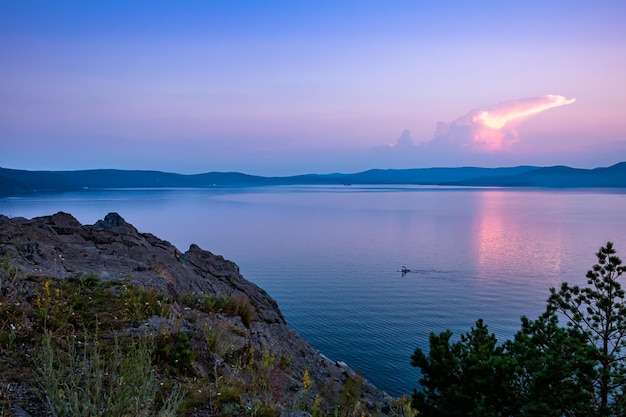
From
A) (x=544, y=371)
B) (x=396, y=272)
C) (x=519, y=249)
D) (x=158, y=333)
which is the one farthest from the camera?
(x=519, y=249)

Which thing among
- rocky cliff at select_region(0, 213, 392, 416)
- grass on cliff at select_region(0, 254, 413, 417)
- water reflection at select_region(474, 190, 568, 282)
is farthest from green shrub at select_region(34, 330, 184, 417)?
water reflection at select_region(474, 190, 568, 282)

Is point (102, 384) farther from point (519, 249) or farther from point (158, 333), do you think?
point (519, 249)

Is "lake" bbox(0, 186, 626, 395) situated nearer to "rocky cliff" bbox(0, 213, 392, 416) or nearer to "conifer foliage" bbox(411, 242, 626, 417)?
"conifer foliage" bbox(411, 242, 626, 417)

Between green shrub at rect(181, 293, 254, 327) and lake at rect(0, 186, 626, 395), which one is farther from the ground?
green shrub at rect(181, 293, 254, 327)

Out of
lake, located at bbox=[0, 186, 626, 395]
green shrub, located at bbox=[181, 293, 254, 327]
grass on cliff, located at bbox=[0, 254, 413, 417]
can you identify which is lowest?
lake, located at bbox=[0, 186, 626, 395]

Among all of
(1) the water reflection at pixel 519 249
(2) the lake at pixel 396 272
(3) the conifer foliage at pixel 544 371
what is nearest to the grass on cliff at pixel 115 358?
(3) the conifer foliage at pixel 544 371

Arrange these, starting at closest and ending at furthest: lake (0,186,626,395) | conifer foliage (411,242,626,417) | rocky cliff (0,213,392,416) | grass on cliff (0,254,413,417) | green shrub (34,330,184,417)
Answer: green shrub (34,330,184,417) < grass on cliff (0,254,413,417) < rocky cliff (0,213,392,416) < conifer foliage (411,242,626,417) < lake (0,186,626,395)

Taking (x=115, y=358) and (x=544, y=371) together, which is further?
(x=544, y=371)

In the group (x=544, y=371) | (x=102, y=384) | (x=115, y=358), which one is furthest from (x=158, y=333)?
(x=544, y=371)

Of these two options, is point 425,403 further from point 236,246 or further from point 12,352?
point 236,246

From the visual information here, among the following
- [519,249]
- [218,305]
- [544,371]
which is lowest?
[519,249]

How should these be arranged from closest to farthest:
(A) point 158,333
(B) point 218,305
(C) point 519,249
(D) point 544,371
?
(A) point 158,333 < (D) point 544,371 < (B) point 218,305 < (C) point 519,249

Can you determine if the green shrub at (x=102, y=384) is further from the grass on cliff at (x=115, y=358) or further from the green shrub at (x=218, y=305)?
the green shrub at (x=218, y=305)

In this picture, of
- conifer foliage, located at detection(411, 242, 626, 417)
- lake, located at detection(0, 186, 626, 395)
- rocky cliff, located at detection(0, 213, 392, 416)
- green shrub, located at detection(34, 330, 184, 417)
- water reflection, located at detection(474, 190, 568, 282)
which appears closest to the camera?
green shrub, located at detection(34, 330, 184, 417)
